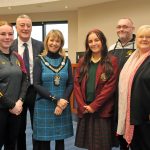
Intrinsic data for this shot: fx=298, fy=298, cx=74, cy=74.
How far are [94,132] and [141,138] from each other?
0.46 meters

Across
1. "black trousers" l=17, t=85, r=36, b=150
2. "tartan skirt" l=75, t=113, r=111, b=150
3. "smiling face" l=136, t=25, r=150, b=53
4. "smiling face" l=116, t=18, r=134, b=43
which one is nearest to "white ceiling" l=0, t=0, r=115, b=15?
"smiling face" l=116, t=18, r=134, b=43

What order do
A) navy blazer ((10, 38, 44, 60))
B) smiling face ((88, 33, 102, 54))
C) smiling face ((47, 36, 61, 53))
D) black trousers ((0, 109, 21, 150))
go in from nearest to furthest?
black trousers ((0, 109, 21, 150))
smiling face ((88, 33, 102, 54))
smiling face ((47, 36, 61, 53))
navy blazer ((10, 38, 44, 60))

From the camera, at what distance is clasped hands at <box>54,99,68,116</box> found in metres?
3.11

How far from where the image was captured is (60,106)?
3121 millimetres

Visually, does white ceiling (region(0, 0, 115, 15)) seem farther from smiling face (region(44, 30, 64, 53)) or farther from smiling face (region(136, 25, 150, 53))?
smiling face (region(136, 25, 150, 53))

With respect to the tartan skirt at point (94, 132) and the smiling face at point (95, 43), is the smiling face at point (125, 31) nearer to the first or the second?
the smiling face at point (95, 43)

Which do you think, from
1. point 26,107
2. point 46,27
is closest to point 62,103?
point 26,107

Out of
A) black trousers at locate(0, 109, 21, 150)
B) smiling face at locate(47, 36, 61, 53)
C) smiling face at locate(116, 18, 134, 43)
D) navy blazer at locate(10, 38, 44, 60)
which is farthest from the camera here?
smiling face at locate(116, 18, 134, 43)

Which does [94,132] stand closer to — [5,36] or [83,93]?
[83,93]

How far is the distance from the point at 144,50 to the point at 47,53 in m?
1.03

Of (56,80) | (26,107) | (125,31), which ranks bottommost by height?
(26,107)

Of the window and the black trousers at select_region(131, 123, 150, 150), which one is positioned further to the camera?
the window

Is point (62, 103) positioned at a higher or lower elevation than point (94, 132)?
higher

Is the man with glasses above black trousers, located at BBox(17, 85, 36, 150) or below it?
above
